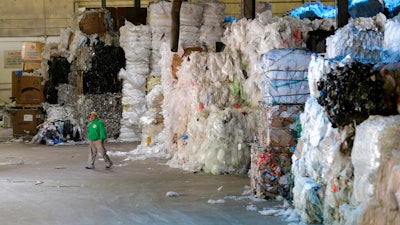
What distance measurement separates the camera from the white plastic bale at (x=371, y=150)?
4355 millimetres

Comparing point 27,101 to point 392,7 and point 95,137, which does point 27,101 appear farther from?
point 392,7

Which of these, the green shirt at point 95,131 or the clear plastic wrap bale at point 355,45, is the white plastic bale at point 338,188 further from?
the green shirt at point 95,131

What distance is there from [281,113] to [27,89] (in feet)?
41.0

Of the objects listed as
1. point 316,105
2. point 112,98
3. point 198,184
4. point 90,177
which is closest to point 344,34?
point 316,105

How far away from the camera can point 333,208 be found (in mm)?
5430

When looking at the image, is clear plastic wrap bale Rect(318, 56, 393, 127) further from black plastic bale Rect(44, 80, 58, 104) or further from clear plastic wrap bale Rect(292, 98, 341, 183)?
black plastic bale Rect(44, 80, 58, 104)

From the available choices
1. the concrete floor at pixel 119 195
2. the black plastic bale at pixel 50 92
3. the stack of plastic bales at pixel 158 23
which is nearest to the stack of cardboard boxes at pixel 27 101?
the black plastic bale at pixel 50 92

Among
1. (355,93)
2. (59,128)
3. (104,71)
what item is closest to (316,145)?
(355,93)

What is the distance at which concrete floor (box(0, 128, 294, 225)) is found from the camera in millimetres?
6418

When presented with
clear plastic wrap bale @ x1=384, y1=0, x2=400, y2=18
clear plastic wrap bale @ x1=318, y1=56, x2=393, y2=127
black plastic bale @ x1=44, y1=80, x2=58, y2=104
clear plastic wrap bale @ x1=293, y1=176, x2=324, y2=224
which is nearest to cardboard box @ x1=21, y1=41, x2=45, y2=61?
black plastic bale @ x1=44, y1=80, x2=58, y2=104

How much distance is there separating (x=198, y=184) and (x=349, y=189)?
391cm

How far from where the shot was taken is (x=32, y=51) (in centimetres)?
1891

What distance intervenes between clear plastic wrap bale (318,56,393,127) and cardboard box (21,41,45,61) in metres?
15.4

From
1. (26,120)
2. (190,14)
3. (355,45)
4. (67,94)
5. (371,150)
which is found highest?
(190,14)
